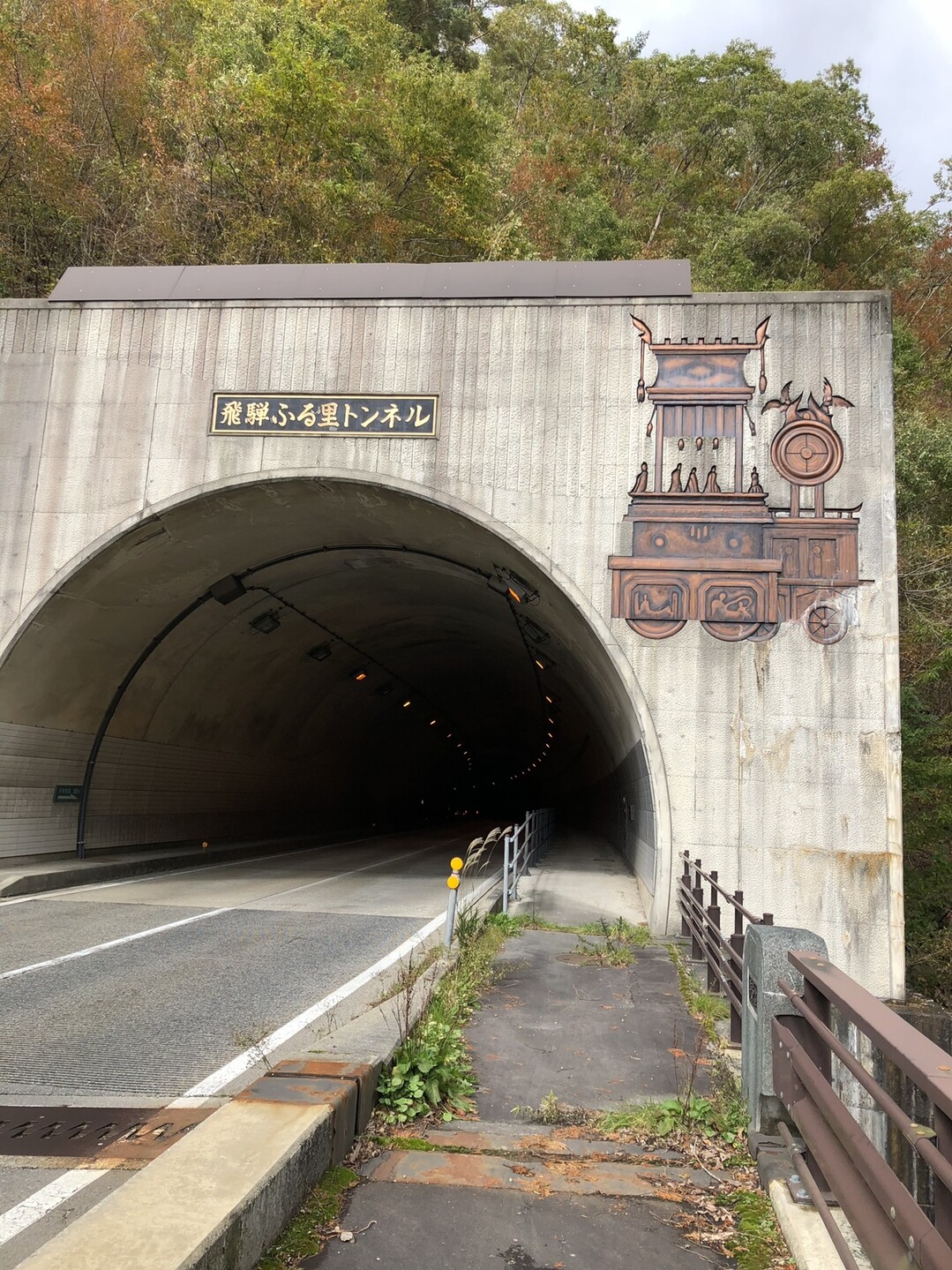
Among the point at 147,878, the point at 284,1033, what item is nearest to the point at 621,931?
the point at 284,1033

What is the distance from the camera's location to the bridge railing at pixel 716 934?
5262 mm

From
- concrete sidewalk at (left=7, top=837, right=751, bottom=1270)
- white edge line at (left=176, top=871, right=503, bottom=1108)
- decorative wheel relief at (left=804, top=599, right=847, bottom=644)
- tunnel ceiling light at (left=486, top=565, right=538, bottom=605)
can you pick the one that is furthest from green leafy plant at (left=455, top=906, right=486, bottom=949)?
tunnel ceiling light at (left=486, top=565, right=538, bottom=605)

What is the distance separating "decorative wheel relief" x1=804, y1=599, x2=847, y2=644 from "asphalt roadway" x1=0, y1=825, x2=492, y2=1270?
18.6ft

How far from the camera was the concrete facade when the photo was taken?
9.92m

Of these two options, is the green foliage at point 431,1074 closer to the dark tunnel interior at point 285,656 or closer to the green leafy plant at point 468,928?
the green leafy plant at point 468,928

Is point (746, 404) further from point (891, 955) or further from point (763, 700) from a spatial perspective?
point (891, 955)

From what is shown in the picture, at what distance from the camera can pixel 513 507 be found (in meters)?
11.0

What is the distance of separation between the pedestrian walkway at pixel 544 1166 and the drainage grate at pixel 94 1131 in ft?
3.43

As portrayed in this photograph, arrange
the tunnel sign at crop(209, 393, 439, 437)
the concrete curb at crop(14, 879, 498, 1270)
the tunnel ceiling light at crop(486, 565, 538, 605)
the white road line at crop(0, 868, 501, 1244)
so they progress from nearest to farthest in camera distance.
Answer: the concrete curb at crop(14, 879, 498, 1270), the white road line at crop(0, 868, 501, 1244), the tunnel sign at crop(209, 393, 439, 437), the tunnel ceiling light at crop(486, 565, 538, 605)

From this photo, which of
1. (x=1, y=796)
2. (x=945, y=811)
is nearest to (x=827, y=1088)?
(x=1, y=796)

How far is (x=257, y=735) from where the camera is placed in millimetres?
20922

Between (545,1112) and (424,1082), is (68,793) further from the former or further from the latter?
(545,1112)

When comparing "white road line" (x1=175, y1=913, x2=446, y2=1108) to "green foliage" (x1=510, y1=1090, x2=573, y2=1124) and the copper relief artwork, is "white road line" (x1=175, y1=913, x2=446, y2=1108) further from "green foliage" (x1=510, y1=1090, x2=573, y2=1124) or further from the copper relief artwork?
the copper relief artwork

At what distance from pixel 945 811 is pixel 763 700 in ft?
25.3
